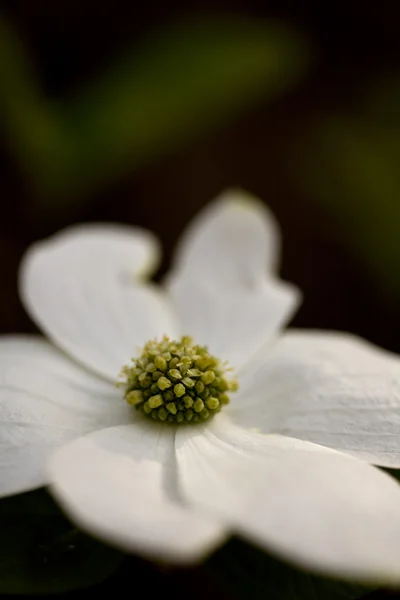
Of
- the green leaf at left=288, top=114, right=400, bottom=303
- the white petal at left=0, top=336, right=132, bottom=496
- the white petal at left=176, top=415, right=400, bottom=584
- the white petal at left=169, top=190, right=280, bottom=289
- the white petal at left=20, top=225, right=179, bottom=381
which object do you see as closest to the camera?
the white petal at left=176, top=415, right=400, bottom=584

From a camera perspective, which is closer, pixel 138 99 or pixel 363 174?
pixel 138 99

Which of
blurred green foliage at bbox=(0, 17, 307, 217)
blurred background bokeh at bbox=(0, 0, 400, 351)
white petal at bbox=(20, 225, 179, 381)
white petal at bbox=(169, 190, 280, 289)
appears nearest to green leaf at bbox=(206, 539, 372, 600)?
white petal at bbox=(20, 225, 179, 381)

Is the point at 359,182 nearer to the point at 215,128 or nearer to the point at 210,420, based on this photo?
the point at 215,128

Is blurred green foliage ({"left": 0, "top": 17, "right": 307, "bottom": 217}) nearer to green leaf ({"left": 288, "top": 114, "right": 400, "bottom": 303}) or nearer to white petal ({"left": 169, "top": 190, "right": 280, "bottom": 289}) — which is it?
green leaf ({"left": 288, "top": 114, "right": 400, "bottom": 303})

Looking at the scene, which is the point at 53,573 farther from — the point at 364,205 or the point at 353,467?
the point at 364,205

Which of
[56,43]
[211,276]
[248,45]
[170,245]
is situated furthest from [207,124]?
[211,276]

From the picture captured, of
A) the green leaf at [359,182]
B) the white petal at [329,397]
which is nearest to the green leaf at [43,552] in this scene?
the white petal at [329,397]

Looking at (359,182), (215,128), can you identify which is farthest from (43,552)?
(215,128)
